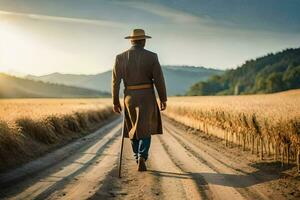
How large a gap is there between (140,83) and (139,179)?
234cm

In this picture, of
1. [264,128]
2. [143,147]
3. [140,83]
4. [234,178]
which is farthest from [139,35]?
[264,128]

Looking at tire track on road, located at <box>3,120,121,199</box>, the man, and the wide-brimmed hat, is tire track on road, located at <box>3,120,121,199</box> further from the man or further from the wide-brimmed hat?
the wide-brimmed hat

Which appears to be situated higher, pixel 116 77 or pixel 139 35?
pixel 139 35

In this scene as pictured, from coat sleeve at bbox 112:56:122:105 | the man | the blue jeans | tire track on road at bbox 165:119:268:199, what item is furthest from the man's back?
tire track on road at bbox 165:119:268:199

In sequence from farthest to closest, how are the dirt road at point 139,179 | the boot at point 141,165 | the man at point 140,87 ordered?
the man at point 140,87 < the boot at point 141,165 < the dirt road at point 139,179

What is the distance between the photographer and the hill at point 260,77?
114 metres

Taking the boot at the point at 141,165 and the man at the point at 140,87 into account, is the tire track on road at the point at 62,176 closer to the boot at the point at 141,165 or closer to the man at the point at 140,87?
the boot at the point at 141,165

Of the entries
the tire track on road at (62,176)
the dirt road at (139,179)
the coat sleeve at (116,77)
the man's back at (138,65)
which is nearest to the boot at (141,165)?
the dirt road at (139,179)

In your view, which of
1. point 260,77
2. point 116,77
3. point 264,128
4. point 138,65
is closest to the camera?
point 138,65

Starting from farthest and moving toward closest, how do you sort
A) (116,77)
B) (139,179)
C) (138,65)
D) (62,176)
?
(116,77) < (138,65) < (62,176) < (139,179)

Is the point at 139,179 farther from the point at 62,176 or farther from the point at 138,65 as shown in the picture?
the point at 138,65

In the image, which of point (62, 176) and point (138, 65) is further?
point (138, 65)

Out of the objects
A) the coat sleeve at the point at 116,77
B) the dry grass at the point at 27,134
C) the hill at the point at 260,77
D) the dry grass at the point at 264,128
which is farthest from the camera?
the hill at the point at 260,77

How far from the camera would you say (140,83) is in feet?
34.7
